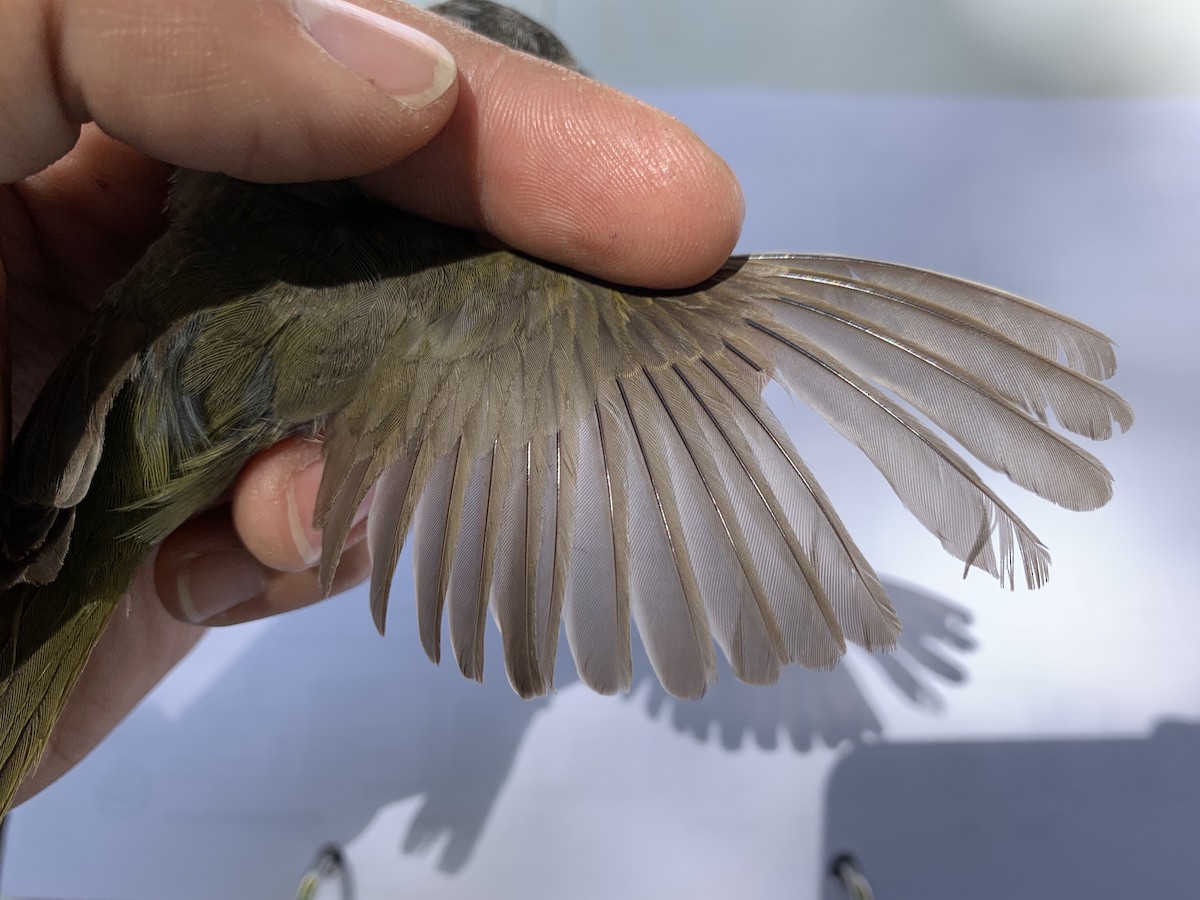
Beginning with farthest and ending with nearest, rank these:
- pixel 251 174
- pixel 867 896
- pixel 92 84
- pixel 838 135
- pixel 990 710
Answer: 1. pixel 838 135
2. pixel 990 710
3. pixel 867 896
4. pixel 251 174
5. pixel 92 84

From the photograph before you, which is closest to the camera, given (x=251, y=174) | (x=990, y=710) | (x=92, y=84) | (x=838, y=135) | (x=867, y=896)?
(x=92, y=84)

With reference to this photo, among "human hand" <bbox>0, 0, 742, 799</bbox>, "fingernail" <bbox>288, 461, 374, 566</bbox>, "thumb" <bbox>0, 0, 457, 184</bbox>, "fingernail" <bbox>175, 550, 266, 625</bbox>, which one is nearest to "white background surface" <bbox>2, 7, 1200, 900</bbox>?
"human hand" <bbox>0, 0, 742, 799</bbox>

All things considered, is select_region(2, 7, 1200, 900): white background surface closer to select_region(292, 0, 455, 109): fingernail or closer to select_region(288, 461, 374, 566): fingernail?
select_region(288, 461, 374, 566): fingernail

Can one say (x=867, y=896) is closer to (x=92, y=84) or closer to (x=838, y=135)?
(x=92, y=84)

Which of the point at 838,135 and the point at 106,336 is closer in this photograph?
the point at 106,336

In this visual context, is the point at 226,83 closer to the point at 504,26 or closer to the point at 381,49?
the point at 381,49

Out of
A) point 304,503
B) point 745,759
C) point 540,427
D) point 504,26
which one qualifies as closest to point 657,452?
point 540,427

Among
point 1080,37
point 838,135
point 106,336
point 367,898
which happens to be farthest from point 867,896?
point 1080,37
